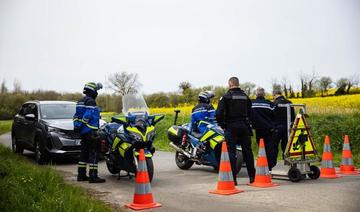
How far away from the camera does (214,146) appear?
31.3 feet

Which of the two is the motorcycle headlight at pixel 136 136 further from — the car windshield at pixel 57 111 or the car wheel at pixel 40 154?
the car windshield at pixel 57 111

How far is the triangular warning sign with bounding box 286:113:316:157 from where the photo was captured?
8.78 metres

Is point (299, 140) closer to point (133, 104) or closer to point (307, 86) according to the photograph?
point (133, 104)

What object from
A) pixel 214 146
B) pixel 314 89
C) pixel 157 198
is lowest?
pixel 157 198

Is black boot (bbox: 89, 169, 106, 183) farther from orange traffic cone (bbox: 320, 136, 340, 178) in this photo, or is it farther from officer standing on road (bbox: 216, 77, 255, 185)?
orange traffic cone (bbox: 320, 136, 340, 178)

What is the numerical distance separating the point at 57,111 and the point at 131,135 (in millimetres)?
5313

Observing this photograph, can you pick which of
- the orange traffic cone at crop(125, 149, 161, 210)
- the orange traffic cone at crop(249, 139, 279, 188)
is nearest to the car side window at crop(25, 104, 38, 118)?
the orange traffic cone at crop(125, 149, 161, 210)

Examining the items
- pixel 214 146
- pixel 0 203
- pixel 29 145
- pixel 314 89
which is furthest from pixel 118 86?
pixel 0 203

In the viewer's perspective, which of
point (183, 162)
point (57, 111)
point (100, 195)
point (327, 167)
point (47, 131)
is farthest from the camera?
point (57, 111)

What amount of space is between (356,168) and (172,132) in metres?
4.56

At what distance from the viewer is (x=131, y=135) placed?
842 centimetres

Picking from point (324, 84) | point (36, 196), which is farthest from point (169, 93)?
point (36, 196)

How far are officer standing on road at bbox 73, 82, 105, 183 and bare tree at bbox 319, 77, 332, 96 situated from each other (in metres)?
23.5

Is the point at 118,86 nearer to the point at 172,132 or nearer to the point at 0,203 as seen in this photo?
the point at 172,132
